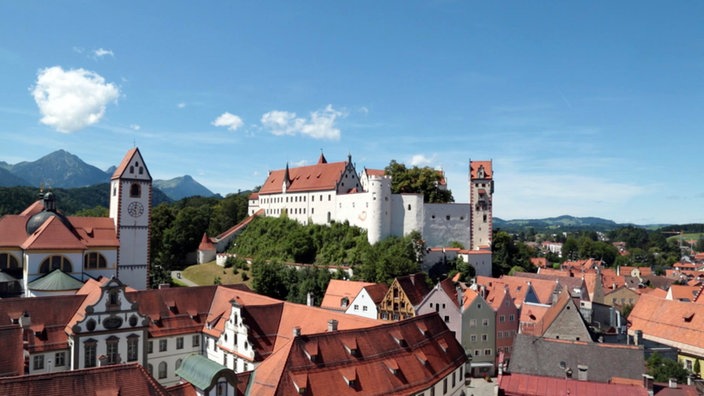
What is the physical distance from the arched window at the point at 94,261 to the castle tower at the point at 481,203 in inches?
1924

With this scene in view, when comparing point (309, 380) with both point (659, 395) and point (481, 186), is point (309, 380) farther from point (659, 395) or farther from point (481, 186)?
point (481, 186)

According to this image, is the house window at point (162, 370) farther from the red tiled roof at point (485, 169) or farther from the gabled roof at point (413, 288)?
the red tiled roof at point (485, 169)

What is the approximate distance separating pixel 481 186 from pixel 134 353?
Answer: 5554 cm

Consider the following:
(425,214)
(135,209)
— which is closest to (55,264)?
(135,209)

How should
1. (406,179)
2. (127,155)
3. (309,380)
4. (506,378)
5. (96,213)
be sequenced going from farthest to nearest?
(96,213) → (406,179) → (127,155) → (506,378) → (309,380)

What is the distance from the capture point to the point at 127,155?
5819cm

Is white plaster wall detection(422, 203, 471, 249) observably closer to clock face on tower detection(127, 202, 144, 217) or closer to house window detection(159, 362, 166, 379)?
clock face on tower detection(127, 202, 144, 217)

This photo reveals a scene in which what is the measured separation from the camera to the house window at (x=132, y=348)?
3556 cm

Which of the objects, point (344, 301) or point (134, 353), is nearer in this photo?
point (134, 353)

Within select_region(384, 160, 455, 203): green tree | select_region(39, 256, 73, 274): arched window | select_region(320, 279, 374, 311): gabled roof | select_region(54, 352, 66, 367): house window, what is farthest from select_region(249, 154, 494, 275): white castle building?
→ select_region(54, 352, 66, 367): house window

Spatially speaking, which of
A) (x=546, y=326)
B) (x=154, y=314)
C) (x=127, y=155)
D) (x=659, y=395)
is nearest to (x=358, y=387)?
(x=659, y=395)

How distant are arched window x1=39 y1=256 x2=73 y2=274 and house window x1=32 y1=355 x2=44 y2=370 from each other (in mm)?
16847

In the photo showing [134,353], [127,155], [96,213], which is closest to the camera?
[134,353]

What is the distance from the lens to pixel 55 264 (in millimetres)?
48656
